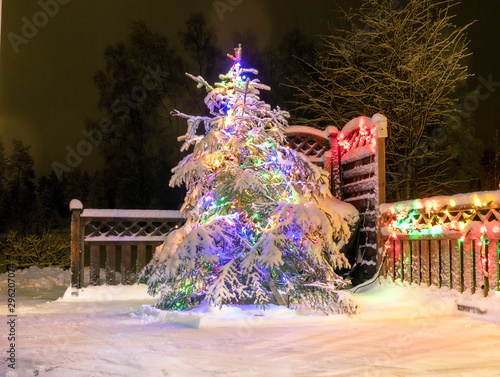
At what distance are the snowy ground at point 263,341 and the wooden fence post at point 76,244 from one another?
118 cm

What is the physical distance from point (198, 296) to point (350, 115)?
958 cm

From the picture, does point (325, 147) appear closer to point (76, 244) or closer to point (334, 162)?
point (334, 162)

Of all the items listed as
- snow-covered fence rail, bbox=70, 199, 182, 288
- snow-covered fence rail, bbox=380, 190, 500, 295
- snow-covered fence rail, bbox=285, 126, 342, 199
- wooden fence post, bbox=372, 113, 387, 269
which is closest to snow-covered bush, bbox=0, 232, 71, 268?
snow-covered fence rail, bbox=70, 199, 182, 288

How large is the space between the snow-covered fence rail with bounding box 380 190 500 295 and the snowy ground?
0.25 metres

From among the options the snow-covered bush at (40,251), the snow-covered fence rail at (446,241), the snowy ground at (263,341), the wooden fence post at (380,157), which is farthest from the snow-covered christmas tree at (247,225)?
the snow-covered bush at (40,251)

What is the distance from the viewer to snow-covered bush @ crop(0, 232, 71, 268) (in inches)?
466

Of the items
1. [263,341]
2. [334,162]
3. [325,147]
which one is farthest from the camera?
[325,147]

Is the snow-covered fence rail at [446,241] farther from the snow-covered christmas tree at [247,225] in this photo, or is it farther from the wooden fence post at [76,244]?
the wooden fence post at [76,244]

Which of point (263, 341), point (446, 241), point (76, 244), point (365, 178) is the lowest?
point (263, 341)

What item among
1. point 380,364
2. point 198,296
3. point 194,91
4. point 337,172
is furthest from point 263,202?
point 194,91

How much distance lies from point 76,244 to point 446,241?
5409 mm

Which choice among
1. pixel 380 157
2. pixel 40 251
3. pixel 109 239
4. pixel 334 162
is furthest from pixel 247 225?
pixel 40 251

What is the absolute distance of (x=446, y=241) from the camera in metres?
6.48

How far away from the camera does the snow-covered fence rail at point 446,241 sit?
19.0 feet
